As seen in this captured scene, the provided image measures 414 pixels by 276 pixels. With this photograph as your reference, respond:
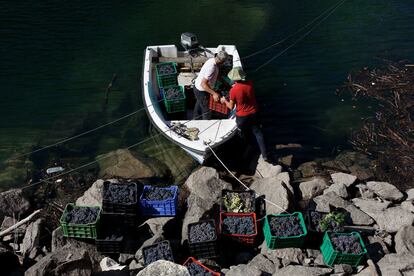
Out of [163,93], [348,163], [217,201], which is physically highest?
[163,93]

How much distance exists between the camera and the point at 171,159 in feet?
45.0

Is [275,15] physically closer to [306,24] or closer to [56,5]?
[306,24]

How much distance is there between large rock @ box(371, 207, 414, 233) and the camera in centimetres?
1024

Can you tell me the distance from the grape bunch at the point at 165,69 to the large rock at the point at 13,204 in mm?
6174

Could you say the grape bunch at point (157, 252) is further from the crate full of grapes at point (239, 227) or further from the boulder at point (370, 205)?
the boulder at point (370, 205)

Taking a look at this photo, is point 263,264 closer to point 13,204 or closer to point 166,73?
point 13,204

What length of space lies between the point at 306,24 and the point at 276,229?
15.3 meters

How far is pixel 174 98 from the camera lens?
1338 cm

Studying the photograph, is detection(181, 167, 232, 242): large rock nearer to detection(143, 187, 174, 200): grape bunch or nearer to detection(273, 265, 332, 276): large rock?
detection(143, 187, 174, 200): grape bunch

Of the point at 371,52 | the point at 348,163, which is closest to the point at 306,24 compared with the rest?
the point at 371,52

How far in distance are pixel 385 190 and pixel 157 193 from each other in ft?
21.7

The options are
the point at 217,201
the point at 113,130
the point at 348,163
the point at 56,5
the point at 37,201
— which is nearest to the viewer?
the point at 217,201

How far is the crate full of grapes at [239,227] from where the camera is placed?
9.81 m

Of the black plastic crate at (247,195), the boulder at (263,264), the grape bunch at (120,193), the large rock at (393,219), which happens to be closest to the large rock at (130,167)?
Answer: the grape bunch at (120,193)
